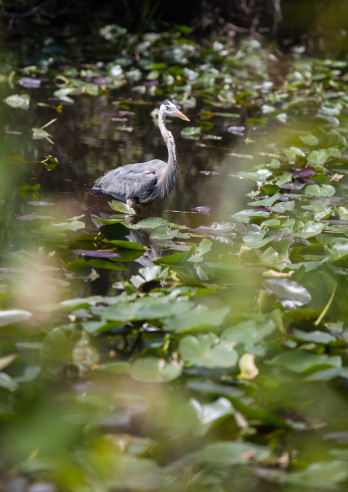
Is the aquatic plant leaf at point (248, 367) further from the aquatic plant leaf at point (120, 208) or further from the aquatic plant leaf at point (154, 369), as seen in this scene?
the aquatic plant leaf at point (120, 208)

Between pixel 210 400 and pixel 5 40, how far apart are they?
26.2ft

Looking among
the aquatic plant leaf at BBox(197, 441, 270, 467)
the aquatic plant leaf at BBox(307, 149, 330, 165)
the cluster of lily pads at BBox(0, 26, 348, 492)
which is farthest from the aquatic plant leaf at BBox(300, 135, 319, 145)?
the aquatic plant leaf at BBox(197, 441, 270, 467)

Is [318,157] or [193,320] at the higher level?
[193,320]

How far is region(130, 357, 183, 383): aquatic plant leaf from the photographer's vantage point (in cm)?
184

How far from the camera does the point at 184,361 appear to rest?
1917 mm

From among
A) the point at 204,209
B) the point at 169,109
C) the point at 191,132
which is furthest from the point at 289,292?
the point at 191,132

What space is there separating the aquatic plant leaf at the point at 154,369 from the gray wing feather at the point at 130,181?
1876 millimetres

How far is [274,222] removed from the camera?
3.12 metres

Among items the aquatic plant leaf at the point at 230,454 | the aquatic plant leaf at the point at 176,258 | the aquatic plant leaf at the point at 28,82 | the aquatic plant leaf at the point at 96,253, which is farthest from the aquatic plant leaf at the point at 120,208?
the aquatic plant leaf at the point at 28,82

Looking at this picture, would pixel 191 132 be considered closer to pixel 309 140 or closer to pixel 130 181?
pixel 309 140

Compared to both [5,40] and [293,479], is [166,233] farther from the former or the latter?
[5,40]

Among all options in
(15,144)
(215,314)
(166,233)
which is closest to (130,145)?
(15,144)

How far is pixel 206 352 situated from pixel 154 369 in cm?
16

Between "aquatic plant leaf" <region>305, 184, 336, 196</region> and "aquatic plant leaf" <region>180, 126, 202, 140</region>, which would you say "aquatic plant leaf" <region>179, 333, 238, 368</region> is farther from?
"aquatic plant leaf" <region>180, 126, 202, 140</region>
